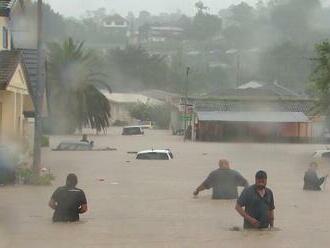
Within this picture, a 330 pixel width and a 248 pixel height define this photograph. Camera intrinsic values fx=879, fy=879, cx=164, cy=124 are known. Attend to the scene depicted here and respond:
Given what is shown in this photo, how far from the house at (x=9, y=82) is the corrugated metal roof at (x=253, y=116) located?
104 feet

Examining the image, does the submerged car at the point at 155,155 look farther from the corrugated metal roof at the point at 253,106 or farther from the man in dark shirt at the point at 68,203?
the man in dark shirt at the point at 68,203

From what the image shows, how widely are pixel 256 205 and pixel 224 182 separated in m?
5.66

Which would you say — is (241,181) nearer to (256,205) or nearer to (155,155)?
(256,205)

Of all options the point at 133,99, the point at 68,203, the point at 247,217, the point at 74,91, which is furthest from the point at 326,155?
the point at 133,99

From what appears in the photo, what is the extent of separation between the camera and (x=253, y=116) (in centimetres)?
6012

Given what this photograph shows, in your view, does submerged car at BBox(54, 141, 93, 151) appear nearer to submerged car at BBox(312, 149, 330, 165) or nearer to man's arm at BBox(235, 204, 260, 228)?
submerged car at BBox(312, 149, 330, 165)

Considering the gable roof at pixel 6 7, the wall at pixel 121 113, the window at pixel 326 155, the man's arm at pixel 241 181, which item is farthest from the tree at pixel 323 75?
the wall at pixel 121 113

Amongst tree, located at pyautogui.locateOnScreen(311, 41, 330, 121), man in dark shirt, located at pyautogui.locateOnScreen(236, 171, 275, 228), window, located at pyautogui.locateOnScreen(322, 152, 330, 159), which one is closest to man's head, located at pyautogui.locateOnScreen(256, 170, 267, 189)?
man in dark shirt, located at pyautogui.locateOnScreen(236, 171, 275, 228)

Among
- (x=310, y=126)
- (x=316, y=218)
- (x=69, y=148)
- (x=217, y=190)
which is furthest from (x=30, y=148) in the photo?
(x=310, y=126)

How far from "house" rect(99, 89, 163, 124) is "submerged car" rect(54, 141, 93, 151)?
53.3 m

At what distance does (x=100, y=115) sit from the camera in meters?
71.7

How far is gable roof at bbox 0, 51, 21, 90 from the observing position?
2462 cm

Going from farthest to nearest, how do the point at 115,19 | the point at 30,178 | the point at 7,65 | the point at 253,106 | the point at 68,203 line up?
the point at 253,106, the point at 7,65, the point at 30,178, the point at 115,19, the point at 68,203

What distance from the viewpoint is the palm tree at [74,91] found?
197 feet
